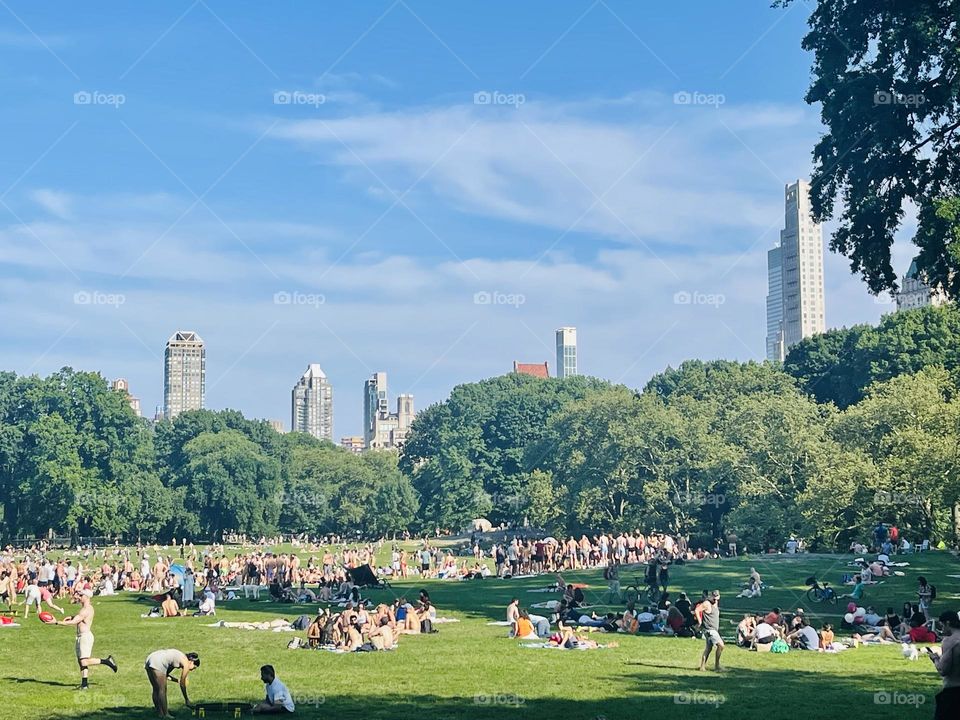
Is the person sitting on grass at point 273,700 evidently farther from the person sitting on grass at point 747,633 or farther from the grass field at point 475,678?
the person sitting on grass at point 747,633

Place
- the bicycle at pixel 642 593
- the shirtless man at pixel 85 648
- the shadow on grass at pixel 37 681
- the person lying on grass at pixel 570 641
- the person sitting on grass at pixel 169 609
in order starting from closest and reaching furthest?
1. the shirtless man at pixel 85 648
2. the shadow on grass at pixel 37 681
3. the person lying on grass at pixel 570 641
4. the person sitting on grass at pixel 169 609
5. the bicycle at pixel 642 593

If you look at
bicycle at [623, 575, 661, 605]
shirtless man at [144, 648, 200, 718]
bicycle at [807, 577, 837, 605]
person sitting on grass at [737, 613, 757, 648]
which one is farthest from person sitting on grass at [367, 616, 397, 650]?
bicycle at [807, 577, 837, 605]

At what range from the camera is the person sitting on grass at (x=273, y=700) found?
18.2 m

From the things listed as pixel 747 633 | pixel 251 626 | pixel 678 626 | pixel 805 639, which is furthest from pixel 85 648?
pixel 805 639

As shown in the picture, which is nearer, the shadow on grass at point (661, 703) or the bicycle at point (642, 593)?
the shadow on grass at point (661, 703)

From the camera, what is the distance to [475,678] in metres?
21.8

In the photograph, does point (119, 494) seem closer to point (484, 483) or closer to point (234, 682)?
point (484, 483)

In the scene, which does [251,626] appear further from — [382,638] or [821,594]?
[821,594]

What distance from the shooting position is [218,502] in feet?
357

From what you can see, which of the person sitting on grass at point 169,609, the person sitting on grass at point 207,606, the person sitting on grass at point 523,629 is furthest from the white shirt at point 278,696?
the person sitting on grass at point 169,609

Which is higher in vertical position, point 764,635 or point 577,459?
point 577,459

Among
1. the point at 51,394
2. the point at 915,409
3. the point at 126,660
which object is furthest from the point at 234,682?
the point at 51,394

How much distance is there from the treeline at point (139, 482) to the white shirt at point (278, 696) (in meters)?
79.8

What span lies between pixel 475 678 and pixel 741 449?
156 ft
